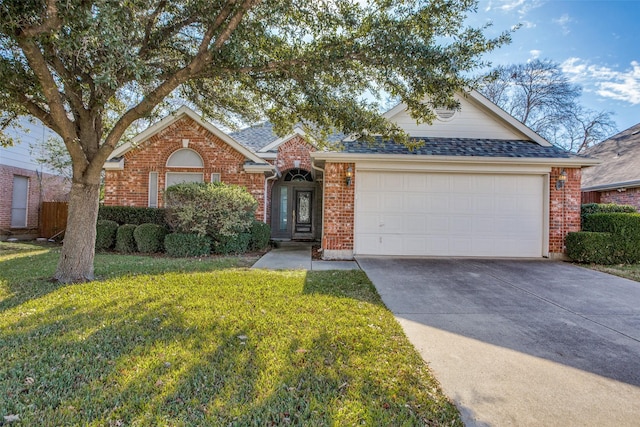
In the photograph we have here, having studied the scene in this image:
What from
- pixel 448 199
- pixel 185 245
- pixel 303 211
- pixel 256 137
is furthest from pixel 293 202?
pixel 448 199

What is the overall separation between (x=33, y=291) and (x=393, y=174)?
7967 millimetres

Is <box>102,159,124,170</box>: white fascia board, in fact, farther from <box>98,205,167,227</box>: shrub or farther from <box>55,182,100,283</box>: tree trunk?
<box>55,182,100,283</box>: tree trunk

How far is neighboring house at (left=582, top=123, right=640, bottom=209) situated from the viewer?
12250mm

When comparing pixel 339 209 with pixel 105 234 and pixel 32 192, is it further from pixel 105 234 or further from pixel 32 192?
pixel 32 192

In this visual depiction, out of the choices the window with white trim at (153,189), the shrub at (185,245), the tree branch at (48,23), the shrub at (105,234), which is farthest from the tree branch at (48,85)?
the window with white trim at (153,189)

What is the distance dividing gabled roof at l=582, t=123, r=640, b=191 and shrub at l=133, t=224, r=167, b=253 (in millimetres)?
14889

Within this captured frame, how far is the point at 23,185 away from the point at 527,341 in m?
18.4

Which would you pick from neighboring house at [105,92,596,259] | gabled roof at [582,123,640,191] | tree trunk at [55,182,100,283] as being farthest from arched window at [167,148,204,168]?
gabled roof at [582,123,640,191]

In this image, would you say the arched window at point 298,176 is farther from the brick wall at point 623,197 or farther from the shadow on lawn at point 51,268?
the brick wall at point 623,197

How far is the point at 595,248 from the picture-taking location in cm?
841

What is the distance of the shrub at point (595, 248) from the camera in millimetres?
8422

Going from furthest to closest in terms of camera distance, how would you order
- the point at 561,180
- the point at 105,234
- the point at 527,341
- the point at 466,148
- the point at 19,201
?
the point at 19,201 < the point at 105,234 < the point at 466,148 < the point at 561,180 < the point at 527,341

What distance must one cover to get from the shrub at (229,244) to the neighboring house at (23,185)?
377 inches

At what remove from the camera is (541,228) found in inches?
362
